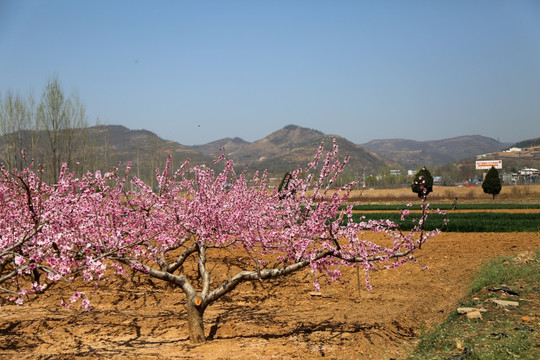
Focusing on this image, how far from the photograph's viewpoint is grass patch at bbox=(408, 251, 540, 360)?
7047 mm

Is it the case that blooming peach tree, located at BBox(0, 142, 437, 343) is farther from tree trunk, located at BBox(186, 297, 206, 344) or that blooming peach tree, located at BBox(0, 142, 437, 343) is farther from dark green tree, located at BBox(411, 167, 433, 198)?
dark green tree, located at BBox(411, 167, 433, 198)

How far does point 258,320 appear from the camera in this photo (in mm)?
10648

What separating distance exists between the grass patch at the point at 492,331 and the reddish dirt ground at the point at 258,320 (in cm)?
72

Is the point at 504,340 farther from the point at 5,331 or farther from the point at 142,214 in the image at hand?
the point at 5,331

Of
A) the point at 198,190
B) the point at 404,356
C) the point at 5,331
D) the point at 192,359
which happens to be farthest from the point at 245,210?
the point at 5,331

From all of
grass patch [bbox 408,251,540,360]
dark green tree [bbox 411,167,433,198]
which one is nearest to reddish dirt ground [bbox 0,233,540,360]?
grass patch [bbox 408,251,540,360]

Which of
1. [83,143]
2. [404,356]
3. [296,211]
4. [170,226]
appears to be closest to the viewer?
[404,356]

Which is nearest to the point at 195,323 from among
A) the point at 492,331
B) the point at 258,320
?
the point at 258,320

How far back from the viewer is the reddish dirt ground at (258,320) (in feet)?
28.1

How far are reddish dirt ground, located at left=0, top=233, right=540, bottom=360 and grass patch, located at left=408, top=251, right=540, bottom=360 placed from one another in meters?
0.72

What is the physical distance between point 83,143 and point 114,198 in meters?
38.3

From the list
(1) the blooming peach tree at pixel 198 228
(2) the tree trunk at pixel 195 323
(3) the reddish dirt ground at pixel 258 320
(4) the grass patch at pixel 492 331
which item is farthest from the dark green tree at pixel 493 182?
(2) the tree trunk at pixel 195 323

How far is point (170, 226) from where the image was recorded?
1041 cm

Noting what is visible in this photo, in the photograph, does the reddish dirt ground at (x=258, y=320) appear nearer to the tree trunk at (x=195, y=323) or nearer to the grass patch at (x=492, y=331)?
the tree trunk at (x=195, y=323)
